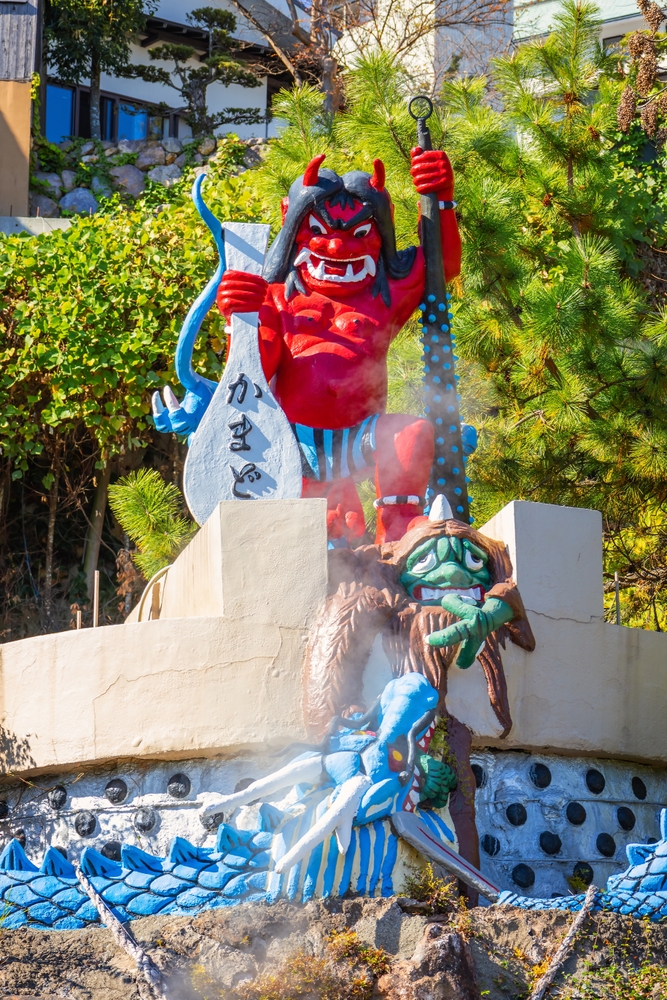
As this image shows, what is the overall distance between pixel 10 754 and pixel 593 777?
2770mm

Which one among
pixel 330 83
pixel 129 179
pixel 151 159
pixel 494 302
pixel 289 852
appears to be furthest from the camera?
pixel 151 159

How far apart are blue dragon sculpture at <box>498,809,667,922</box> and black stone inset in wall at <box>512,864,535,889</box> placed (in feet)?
2.47

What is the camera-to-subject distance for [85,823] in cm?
629

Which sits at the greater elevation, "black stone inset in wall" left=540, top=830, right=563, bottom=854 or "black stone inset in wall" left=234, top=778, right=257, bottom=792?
"black stone inset in wall" left=234, top=778, right=257, bottom=792

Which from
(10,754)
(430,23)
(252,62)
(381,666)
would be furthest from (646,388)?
(252,62)

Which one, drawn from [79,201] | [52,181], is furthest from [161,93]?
[79,201]

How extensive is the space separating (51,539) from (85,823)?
4954mm

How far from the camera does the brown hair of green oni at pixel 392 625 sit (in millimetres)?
5867

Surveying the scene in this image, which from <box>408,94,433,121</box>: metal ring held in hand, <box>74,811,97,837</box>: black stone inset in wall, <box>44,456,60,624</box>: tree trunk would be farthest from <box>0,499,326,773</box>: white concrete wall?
<box>44,456,60,624</box>: tree trunk

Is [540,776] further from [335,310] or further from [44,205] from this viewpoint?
[44,205]

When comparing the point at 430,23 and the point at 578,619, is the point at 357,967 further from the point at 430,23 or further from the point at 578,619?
the point at 430,23

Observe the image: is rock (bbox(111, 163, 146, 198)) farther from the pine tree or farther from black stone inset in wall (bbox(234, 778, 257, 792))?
black stone inset in wall (bbox(234, 778, 257, 792))

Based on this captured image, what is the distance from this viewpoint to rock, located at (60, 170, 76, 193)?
1553 cm

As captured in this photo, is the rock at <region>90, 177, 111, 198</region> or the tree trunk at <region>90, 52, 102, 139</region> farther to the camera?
the tree trunk at <region>90, 52, 102, 139</region>
